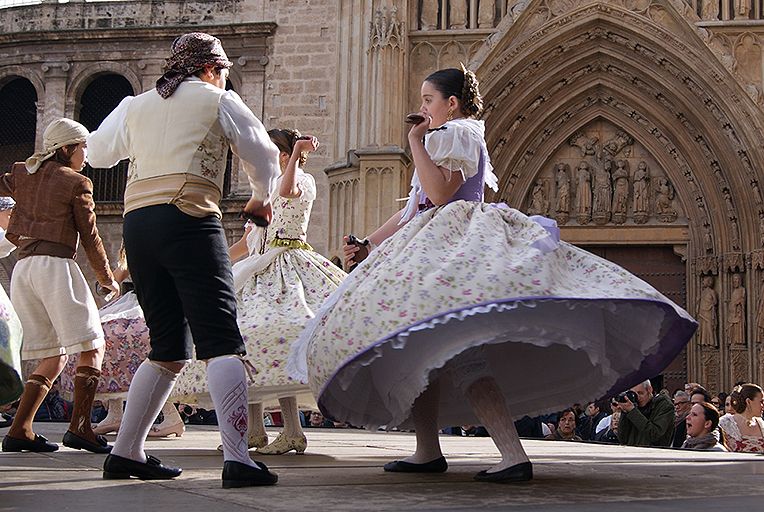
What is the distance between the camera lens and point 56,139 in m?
6.38

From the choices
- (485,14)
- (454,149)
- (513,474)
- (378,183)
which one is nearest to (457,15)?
(485,14)

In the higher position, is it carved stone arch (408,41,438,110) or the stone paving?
carved stone arch (408,41,438,110)

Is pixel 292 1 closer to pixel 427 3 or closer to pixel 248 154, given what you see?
pixel 427 3

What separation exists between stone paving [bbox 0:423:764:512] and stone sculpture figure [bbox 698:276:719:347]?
11.3 meters

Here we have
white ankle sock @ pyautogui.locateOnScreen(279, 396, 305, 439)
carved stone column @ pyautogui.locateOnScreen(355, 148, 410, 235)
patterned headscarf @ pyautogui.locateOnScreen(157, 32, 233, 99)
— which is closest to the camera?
patterned headscarf @ pyautogui.locateOnScreen(157, 32, 233, 99)

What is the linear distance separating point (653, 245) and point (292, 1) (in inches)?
290

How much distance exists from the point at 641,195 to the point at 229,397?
48.4 ft

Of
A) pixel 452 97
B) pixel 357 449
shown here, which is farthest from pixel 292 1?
pixel 452 97

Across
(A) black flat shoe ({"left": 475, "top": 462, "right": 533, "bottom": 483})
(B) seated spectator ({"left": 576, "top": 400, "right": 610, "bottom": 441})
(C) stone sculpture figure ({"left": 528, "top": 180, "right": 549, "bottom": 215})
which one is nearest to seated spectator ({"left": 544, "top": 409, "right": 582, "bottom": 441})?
(B) seated spectator ({"left": 576, "top": 400, "right": 610, "bottom": 441})

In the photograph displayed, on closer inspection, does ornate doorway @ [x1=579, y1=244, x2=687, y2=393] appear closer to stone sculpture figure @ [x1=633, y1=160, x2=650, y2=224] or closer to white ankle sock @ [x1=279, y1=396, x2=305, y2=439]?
stone sculpture figure @ [x1=633, y1=160, x2=650, y2=224]

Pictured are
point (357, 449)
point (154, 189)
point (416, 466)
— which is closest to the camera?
point (154, 189)

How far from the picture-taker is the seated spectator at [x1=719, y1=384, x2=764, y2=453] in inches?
358

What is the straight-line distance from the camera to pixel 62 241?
20.4 ft

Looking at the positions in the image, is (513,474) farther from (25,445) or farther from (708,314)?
(708,314)
